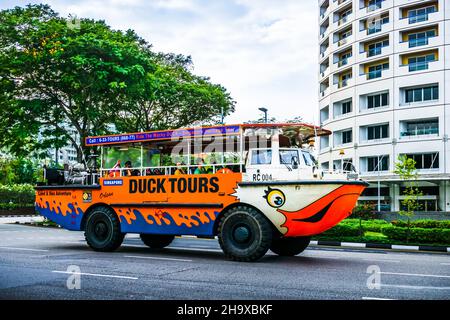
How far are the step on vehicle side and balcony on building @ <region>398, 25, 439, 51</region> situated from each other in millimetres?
34324

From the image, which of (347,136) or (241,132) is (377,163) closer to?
(347,136)

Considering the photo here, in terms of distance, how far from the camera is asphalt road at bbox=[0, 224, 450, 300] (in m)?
7.52

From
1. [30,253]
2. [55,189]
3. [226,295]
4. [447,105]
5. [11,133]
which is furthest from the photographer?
[447,105]

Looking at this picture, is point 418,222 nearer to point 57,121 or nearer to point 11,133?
point 57,121

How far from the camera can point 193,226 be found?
12.4m

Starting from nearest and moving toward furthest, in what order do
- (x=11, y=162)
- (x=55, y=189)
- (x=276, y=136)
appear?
(x=276, y=136)
(x=55, y=189)
(x=11, y=162)

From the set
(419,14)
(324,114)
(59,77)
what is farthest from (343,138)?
(59,77)

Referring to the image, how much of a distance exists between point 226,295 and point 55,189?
9.17 metres

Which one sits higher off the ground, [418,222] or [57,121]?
[57,121]

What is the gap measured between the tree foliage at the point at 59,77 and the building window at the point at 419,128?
992 inches

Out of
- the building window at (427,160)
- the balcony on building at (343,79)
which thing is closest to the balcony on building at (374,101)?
the balcony on building at (343,79)

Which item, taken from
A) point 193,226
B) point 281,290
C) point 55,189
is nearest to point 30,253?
point 55,189

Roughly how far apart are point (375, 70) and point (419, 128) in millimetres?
7308

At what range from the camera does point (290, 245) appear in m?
13.2
